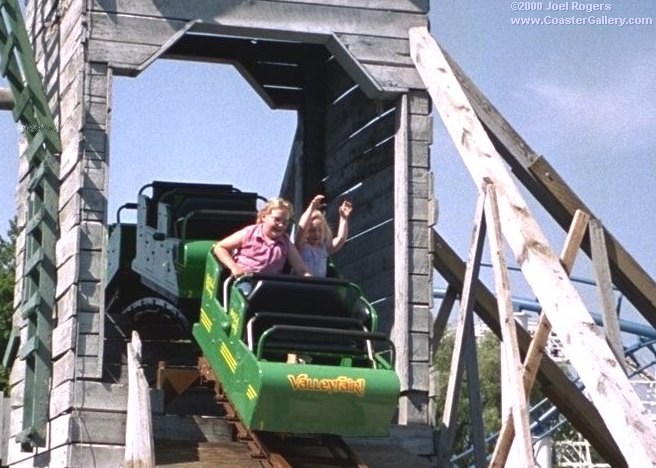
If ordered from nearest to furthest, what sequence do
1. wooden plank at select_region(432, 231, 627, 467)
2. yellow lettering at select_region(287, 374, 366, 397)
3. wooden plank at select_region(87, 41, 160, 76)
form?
yellow lettering at select_region(287, 374, 366, 397) → wooden plank at select_region(87, 41, 160, 76) → wooden plank at select_region(432, 231, 627, 467)

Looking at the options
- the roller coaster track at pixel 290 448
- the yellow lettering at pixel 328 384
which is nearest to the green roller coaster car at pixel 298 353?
the yellow lettering at pixel 328 384

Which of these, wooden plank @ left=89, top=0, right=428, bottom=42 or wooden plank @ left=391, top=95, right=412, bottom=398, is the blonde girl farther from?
wooden plank @ left=89, top=0, right=428, bottom=42

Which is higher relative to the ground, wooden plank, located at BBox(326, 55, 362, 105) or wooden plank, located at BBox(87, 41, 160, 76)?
wooden plank, located at BBox(326, 55, 362, 105)

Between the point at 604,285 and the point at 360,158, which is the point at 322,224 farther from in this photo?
the point at 360,158

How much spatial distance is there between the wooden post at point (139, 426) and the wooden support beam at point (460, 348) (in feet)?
8.42

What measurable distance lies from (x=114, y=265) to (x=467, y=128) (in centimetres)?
410

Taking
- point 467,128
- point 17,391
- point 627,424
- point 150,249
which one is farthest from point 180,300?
point 627,424

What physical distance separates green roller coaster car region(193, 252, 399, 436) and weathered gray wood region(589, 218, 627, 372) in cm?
171

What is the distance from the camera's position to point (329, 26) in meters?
11.3

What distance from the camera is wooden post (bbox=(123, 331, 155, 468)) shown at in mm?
8383

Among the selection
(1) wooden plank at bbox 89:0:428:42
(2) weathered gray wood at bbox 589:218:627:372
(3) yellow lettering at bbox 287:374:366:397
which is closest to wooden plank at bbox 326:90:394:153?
(1) wooden plank at bbox 89:0:428:42

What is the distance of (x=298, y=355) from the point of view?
9.41 metres

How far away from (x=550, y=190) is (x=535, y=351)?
1928mm

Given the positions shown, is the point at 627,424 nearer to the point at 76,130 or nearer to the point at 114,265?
the point at 76,130
